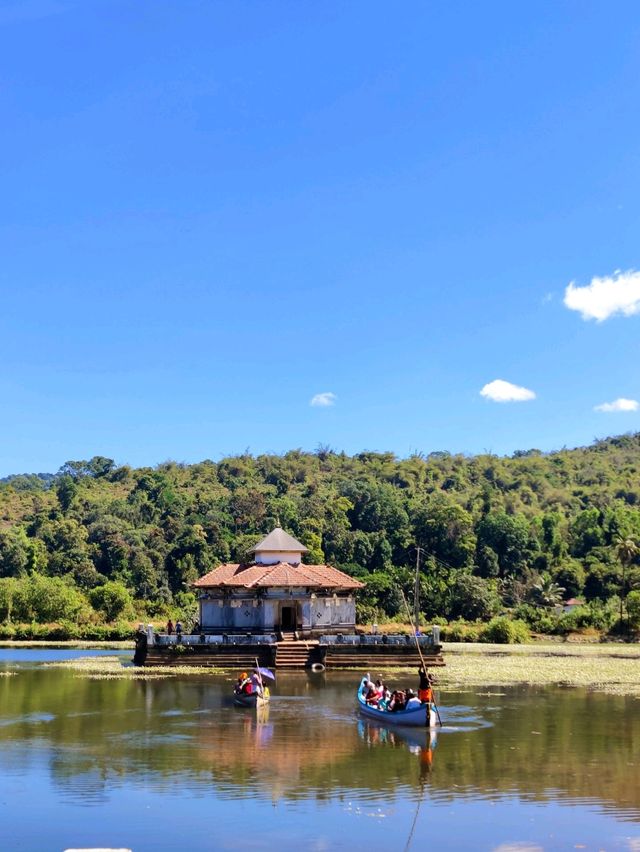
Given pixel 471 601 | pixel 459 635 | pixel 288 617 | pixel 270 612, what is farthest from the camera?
pixel 471 601

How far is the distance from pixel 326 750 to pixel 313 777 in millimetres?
3182

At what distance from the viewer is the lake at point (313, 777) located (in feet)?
51.5

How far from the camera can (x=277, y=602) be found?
2013 inches

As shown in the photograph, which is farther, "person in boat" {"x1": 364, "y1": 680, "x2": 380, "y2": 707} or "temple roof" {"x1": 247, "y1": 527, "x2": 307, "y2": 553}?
"temple roof" {"x1": 247, "y1": 527, "x2": 307, "y2": 553}

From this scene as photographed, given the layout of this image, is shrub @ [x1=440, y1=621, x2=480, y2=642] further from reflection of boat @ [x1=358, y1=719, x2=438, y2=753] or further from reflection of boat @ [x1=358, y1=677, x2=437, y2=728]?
reflection of boat @ [x1=358, y1=719, x2=438, y2=753]

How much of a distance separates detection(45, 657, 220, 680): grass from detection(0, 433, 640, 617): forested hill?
3230cm

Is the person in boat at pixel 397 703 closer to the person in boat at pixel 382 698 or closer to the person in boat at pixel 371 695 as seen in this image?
the person in boat at pixel 382 698

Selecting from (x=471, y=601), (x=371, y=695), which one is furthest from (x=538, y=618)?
(x=371, y=695)

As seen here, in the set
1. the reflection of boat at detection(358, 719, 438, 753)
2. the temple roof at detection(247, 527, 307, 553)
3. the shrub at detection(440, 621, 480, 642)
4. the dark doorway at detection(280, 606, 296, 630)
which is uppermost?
the temple roof at detection(247, 527, 307, 553)

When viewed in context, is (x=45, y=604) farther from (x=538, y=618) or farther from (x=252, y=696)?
(x=252, y=696)

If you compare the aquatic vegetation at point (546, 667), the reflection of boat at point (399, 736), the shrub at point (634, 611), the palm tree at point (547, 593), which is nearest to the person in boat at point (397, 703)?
the reflection of boat at point (399, 736)

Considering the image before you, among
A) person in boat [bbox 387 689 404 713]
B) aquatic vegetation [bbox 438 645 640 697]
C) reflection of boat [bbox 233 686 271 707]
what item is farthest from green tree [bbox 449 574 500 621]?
person in boat [bbox 387 689 404 713]

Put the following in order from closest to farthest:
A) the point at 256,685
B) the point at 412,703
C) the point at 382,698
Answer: the point at 412,703 → the point at 382,698 → the point at 256,685

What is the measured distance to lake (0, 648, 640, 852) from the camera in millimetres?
15711
